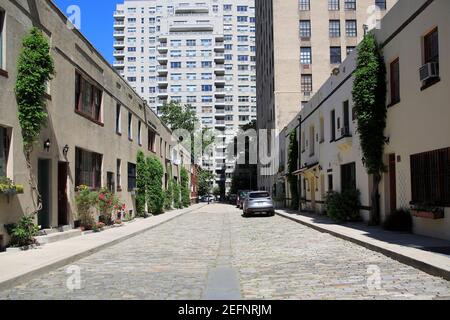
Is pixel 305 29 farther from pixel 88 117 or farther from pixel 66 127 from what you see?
pixel 66 127

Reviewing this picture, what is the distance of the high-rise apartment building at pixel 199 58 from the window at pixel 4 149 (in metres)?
102

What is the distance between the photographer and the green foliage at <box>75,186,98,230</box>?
1778cm

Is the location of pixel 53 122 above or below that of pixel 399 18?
below

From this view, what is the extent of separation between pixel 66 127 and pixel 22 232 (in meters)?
5.41

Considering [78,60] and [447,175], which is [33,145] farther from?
[447,175]

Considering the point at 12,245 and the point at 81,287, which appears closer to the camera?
the point at 81,287

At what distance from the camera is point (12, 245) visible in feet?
40.3

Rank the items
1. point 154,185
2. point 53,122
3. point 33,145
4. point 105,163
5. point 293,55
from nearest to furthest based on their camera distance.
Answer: point 33,145 < point 53,122 < point 105,163 < point 154,185 < point 293,55

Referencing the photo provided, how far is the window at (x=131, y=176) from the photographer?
89.8ft

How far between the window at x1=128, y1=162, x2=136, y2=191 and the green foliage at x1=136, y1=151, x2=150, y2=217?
0.51 metres

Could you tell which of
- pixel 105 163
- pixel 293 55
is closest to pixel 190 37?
pixel 293 55

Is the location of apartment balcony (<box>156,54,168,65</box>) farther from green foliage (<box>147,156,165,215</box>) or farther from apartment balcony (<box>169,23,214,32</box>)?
green foliage (<box>147,156,165,215</box>)

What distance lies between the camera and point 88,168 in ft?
65.7

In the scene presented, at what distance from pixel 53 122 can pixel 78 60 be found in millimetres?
3801
